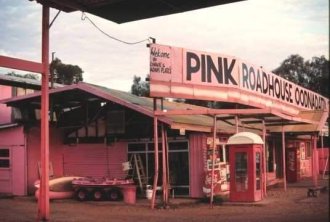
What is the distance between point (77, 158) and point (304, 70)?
47544 mm

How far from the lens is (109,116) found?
2241cm

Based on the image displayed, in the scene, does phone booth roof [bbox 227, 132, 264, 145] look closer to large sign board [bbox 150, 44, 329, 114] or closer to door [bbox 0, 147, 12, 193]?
large sign board [bbox 150, 44, 329, 114]

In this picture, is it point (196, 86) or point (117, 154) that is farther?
point (117, 154)

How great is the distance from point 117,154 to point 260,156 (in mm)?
6308

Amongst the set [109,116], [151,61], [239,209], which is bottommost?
[239,209]

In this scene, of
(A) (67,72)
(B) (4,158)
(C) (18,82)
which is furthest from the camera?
(A) (67,72)

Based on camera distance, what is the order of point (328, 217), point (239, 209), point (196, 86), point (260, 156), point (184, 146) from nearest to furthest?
point (328, 217), point (239, 209), point (196, 86), point (260, 156), point (184, 146)

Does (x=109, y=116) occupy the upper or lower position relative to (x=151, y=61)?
lower

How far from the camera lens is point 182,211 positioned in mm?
16344

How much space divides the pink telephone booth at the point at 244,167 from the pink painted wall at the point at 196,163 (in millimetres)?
1755

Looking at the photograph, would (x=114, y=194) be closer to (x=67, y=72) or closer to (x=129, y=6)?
(x=129, y=6)

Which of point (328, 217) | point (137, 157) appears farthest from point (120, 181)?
point (328, 217)

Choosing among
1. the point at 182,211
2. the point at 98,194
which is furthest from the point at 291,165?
the point at 182,211

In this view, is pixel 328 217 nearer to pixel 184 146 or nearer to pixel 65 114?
pixel 184 146
